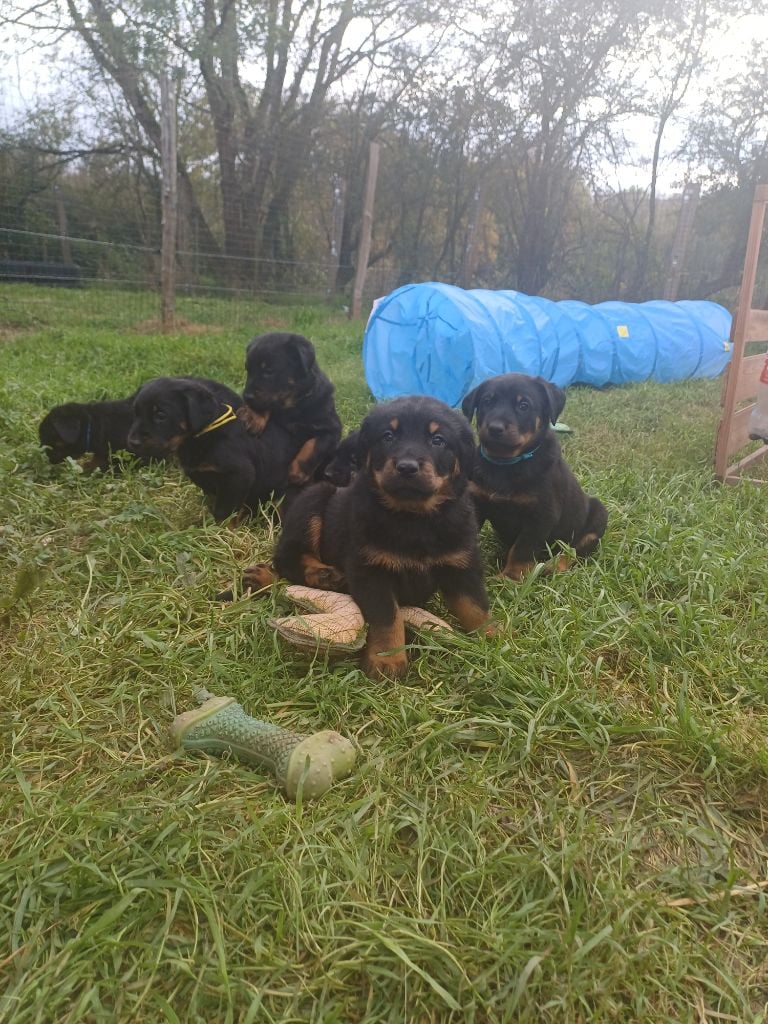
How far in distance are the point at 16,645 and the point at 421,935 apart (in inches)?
65.3

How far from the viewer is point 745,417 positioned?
4488 mm

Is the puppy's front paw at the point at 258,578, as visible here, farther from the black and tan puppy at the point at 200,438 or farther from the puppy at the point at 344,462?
the black and tan puppy at the point at 200,438

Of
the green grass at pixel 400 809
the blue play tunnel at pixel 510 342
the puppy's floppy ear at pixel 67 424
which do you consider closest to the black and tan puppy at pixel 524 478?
the green grass at pixel 400 809

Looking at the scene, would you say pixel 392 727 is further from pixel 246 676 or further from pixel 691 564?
pixel 691 564

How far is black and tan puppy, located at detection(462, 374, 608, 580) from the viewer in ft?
9.29

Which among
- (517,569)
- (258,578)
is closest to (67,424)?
(258,578)

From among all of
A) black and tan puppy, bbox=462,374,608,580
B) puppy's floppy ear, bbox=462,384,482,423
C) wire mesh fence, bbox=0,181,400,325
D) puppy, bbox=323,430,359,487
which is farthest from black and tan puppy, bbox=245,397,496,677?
wire mesh fence, bbox=0,181,400,325

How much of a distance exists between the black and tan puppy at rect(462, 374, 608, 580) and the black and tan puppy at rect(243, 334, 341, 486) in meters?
1.11

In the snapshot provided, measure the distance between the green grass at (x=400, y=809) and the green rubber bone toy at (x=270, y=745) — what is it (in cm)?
4

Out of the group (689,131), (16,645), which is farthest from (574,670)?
(689,131)

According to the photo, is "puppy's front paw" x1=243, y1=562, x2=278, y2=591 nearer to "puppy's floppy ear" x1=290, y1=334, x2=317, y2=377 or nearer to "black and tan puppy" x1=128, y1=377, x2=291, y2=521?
"black and tan puppy" x1=128, y1=377, x2=291, y2=521

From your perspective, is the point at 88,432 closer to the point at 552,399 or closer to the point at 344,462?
the point at 344,462

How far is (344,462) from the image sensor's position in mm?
2848

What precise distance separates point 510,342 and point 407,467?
4711mm
